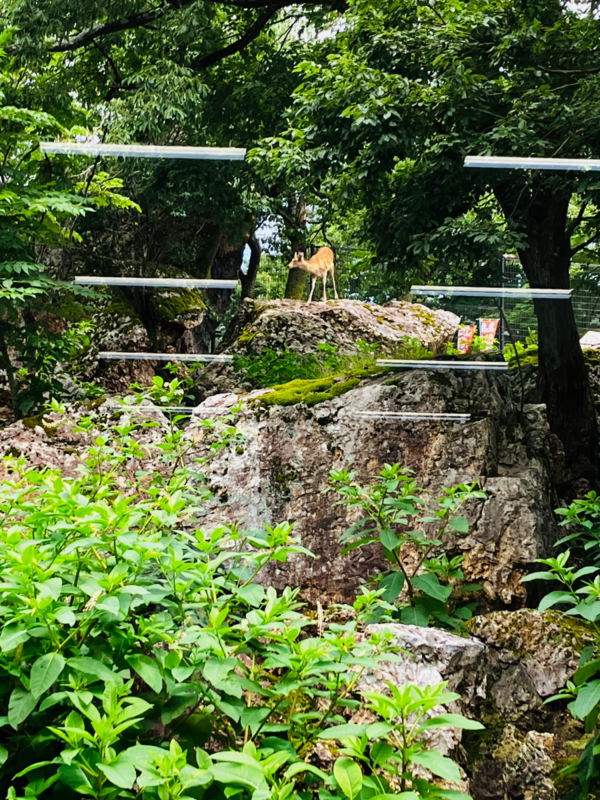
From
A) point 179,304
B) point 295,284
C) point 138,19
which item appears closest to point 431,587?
point 295,284

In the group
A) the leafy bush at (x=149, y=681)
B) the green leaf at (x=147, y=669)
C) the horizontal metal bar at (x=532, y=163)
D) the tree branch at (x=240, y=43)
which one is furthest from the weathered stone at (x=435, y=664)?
the tree branch at (x=240, y=43)

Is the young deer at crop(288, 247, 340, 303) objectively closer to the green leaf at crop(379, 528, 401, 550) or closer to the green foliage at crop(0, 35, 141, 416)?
the green foliage at crop(0, 35, 141, 416)

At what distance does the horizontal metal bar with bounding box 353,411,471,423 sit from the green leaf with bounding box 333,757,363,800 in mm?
1520

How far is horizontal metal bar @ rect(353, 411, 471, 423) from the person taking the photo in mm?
2355

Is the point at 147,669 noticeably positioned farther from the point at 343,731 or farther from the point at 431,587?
the point at 431,587

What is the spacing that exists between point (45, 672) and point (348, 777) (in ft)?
1.67

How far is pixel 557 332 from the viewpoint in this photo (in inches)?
96.1

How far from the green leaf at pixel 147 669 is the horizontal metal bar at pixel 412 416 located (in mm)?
1433

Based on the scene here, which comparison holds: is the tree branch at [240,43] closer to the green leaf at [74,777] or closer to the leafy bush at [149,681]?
the leafy bush at [149,681]

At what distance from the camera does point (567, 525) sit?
226 cm

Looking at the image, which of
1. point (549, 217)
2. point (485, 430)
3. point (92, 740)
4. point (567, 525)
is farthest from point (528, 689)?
point (549, 217)

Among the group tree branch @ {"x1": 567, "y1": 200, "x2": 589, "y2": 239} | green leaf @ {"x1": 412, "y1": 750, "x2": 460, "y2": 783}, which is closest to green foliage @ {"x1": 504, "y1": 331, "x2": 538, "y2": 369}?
tree branch @ {"x1": 567, "y1": 200, "x2": 589, "y2": 239}

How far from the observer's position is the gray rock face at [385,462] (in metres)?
2.16

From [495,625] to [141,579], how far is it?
1.13 metres
